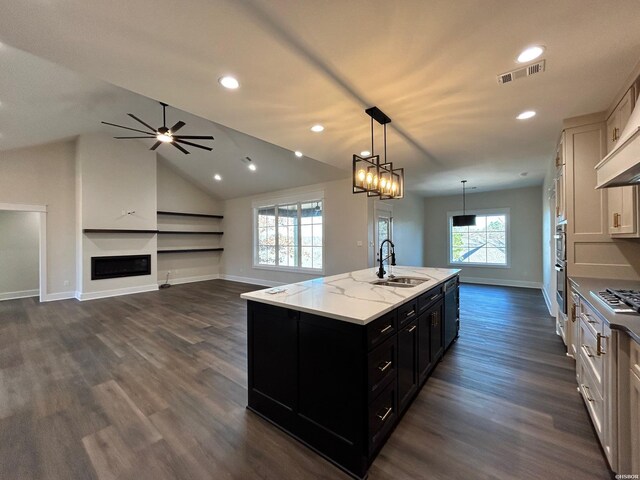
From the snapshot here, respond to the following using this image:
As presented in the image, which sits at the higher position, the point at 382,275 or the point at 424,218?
the point at 424,218

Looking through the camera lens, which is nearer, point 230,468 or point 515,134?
point 230,468

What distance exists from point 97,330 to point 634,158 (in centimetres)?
599

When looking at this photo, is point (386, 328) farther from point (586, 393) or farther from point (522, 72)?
point (522, 72)

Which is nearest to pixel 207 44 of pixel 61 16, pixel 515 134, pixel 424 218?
pixel 61 16

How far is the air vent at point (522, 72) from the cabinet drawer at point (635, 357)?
1.93 meters

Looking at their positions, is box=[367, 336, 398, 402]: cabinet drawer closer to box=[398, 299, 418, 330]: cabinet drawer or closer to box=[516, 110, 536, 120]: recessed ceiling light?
box=[398, 299, 418, 330]: cabinet drawer

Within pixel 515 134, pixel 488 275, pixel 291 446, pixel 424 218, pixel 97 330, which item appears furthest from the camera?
pixel 424 218

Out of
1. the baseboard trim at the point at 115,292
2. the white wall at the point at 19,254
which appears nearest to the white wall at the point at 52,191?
the baseboard trim at the point at 115,292

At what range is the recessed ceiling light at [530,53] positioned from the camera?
184cm

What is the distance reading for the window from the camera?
22.7 ft

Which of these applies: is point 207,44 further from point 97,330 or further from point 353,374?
point 97,330

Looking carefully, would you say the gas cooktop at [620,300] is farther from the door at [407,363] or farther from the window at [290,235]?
the window at [290,235]

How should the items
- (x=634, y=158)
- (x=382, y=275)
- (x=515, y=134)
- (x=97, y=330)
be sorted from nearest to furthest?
(x=634, y=158) < (x=382, y=275) < (x=515, y=134) < (x=97, y=330)

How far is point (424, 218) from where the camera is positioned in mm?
9031
